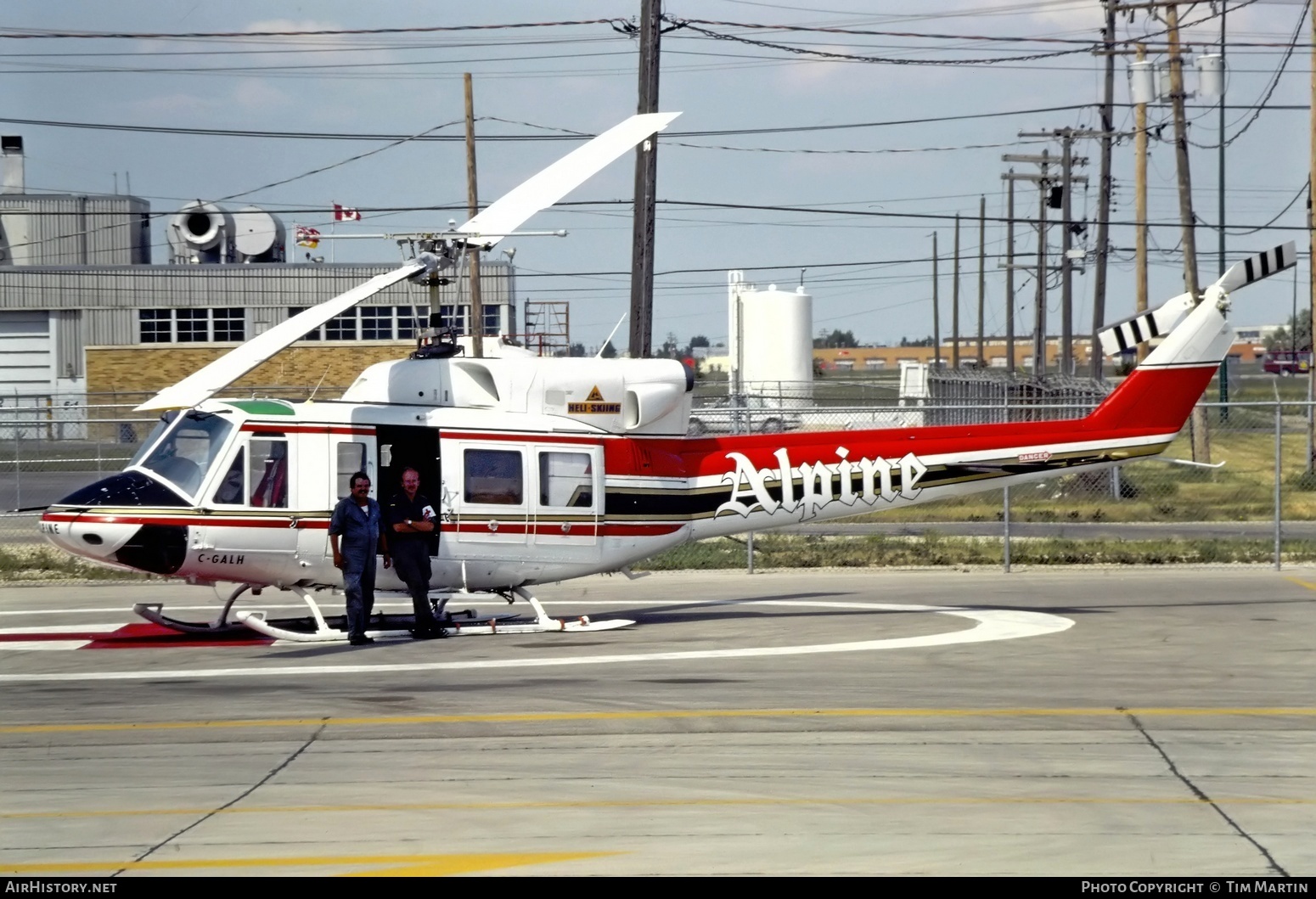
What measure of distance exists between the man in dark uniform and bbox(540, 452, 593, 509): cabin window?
1.17 meters

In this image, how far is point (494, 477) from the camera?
44.4 feet

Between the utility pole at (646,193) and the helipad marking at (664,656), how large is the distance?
25.0 feet

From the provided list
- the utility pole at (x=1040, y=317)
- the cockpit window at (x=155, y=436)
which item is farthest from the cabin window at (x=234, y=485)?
the utility pole at (x=1040, y=317)

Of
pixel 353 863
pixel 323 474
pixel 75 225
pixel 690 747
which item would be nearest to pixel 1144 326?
pixel 690 747

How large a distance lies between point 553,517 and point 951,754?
5.97 m

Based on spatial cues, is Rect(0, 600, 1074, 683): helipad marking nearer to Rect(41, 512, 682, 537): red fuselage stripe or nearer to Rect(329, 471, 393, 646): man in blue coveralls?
Rect(329, 471, 393, 646): man in blue coveralls

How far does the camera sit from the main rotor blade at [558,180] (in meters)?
12.8

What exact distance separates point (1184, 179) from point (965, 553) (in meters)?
15.3

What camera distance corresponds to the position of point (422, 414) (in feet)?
44.0

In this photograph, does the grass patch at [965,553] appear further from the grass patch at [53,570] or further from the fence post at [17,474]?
the fence post at [17,474]

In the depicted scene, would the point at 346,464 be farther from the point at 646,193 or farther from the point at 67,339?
the point at 67,339

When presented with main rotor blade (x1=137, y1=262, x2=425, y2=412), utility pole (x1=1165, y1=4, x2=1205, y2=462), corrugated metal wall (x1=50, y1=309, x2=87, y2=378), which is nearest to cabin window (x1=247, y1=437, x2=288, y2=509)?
main rotor blade (x1=137, y1=262, x2=425, y2=412)
